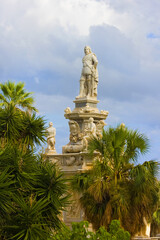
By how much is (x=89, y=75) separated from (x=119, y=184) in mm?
12454

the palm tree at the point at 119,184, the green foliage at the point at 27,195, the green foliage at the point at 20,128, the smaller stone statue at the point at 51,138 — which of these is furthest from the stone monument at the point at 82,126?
the green foliage at the point at 27,195

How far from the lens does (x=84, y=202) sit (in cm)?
2862

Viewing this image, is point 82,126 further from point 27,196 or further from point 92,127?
point 27,196

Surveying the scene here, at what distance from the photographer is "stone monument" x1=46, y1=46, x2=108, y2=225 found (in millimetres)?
36062

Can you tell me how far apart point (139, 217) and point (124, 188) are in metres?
1.22

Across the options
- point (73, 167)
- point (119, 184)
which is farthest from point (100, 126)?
point (119, 184)

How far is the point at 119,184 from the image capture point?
28625mm

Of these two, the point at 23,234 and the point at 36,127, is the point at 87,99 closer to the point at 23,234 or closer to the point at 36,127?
the point at 36,127

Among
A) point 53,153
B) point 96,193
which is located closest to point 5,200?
point 96,193

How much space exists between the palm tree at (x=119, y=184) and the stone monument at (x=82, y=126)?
597cm

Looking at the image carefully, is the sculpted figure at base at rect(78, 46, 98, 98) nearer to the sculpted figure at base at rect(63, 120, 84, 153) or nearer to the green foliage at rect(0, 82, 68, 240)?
the sculpted figure at base at rect(63, 120, 84, 153)

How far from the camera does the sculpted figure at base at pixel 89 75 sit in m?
40.1

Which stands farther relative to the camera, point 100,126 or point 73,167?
point 100,126

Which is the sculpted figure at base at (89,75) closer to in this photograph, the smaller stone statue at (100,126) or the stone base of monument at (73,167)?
the smaller stone statue at (100,126)
